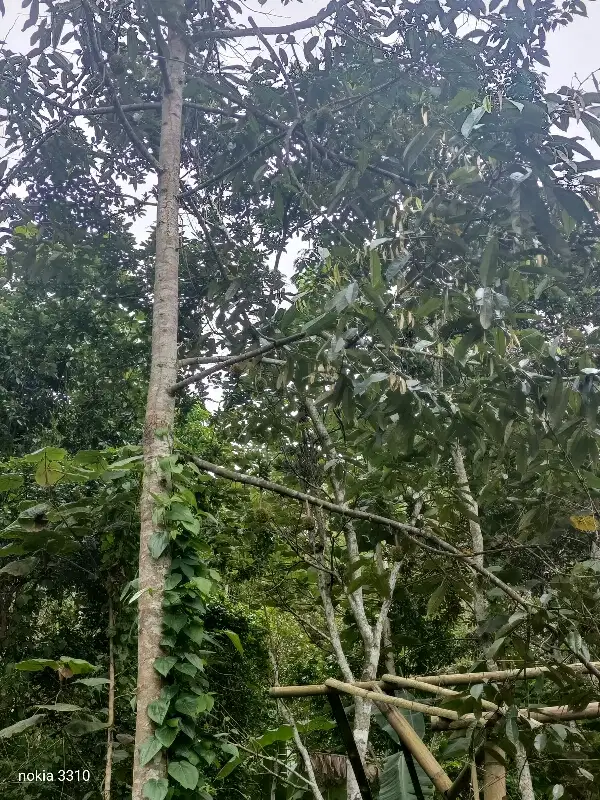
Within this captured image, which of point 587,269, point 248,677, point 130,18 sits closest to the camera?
point 587,269

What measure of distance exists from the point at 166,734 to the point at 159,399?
3.81 ft

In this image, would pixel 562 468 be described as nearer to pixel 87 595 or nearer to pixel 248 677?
pixel 87 595

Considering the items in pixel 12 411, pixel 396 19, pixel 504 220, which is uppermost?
pixel 396 19

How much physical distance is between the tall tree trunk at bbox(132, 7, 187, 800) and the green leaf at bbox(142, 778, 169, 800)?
1.2 inches

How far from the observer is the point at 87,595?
3398 mm

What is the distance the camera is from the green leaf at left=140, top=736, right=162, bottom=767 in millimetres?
1828

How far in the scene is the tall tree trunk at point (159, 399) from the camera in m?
1.99

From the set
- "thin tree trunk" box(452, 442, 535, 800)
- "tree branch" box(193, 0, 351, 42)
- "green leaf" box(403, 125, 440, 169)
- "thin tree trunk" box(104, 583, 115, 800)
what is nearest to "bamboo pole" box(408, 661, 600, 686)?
"thin tree trunk" box(452, 442, 535, 800)

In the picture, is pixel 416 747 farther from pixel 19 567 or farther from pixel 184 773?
pixel 19 567

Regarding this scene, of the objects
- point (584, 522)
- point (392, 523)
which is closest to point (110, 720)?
point (392, 523)

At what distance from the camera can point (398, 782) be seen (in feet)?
5.12

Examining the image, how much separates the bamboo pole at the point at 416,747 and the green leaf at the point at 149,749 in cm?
74

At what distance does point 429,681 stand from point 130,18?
3.13 m

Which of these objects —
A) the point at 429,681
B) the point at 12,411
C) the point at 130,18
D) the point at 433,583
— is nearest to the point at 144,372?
the point at 12,411
